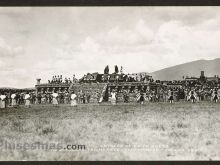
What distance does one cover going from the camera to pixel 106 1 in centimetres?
1127

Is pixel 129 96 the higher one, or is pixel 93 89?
pixel 93 89

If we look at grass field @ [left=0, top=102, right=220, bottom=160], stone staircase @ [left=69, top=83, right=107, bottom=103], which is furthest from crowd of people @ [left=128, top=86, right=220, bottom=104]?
grass field @ [left=0, top=102, right=220, bottom=160]

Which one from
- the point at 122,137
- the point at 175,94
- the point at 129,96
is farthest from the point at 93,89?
the point at 122,137

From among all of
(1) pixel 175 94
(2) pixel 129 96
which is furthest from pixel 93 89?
(1) pixel 175 94

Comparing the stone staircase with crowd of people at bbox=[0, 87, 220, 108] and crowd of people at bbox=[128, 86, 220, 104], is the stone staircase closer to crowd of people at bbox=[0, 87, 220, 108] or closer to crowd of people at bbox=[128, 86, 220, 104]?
crowd of people at bbox=[0, 87, 220, 108]

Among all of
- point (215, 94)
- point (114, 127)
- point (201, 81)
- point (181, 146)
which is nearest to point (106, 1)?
point (114, 127)

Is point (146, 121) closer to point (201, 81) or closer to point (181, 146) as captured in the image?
point (181, 146)

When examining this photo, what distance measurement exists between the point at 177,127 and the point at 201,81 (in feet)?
53.5

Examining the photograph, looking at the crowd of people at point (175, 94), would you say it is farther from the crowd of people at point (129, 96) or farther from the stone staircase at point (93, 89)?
the stone staircase at point (93, 89)

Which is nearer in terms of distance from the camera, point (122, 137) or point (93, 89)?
point (122, 137)

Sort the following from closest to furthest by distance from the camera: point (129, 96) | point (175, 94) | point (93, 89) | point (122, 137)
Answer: point (122, 137) < point (175, 94) < point (129, 96) < point (93, 89)

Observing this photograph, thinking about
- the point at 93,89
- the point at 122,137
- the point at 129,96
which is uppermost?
the point at 93,89

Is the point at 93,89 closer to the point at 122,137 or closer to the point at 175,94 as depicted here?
the point at 175,94

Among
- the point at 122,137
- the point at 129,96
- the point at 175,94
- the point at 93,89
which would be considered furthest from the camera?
the point at 93,89
